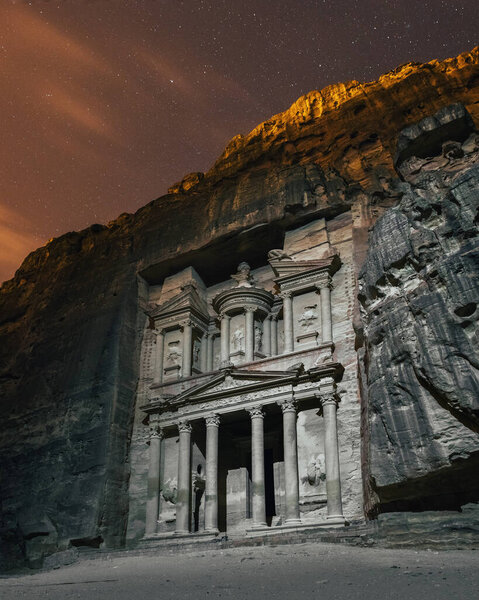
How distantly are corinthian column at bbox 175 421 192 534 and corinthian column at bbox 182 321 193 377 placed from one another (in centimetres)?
303

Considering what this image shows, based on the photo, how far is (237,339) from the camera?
2458 centimetres

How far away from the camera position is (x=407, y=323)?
16422 millimetres

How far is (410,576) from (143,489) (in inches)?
584

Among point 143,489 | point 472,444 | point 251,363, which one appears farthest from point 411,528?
point 143,489

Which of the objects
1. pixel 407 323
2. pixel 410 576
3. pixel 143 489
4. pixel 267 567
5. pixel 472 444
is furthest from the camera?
pixel 143 489

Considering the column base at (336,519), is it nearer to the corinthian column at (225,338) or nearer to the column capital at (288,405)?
the column capital at (288,405)

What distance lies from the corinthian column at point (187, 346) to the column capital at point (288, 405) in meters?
5.71

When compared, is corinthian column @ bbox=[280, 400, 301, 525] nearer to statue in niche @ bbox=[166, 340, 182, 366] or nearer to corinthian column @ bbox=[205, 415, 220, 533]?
corinthian column @ bbox=[205, 415, 220, 533]

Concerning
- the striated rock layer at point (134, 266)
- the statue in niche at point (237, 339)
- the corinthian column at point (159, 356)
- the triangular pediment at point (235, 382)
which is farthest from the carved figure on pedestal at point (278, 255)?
the corinthian column at point (159, 356)

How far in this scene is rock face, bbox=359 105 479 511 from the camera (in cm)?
1443

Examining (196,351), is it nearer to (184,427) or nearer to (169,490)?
(184,427)

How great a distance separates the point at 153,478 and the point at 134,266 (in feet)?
34.6

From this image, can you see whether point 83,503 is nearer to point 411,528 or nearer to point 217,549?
point 217,549

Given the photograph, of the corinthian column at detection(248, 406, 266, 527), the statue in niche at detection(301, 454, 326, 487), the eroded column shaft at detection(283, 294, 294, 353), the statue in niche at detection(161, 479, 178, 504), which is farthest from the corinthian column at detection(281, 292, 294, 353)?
the statue in niche at detection(161, 479, 178, 504)
